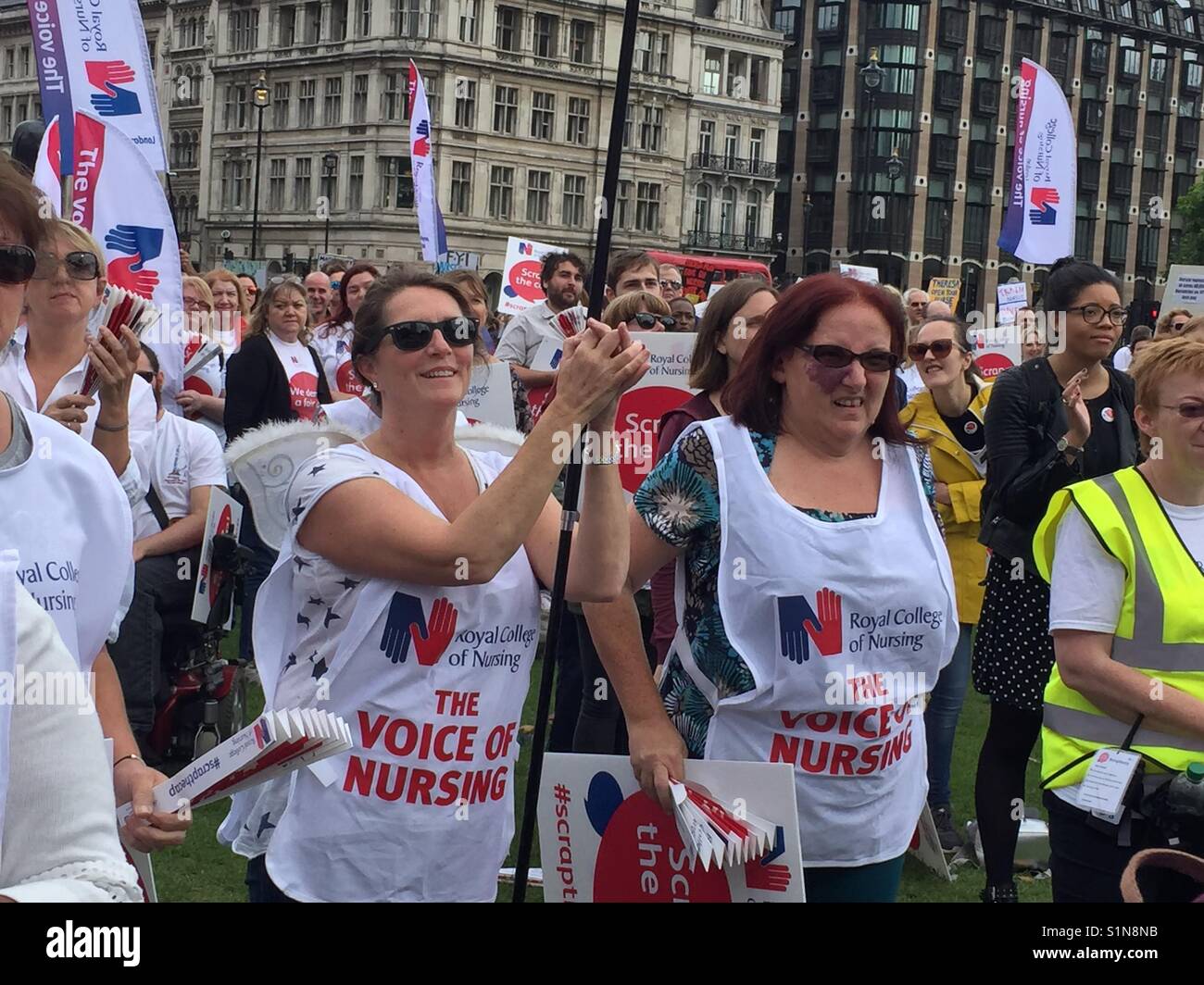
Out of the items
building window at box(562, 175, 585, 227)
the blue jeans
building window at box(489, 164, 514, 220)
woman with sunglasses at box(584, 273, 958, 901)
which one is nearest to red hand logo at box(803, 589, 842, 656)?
woman with sunglasses at box(584, 273, 958, 901)

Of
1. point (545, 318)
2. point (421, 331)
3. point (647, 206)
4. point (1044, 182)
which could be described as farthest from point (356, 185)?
point (421, 331)

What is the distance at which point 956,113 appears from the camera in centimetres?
7762

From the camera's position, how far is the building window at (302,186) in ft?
212

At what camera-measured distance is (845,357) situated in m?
3.34

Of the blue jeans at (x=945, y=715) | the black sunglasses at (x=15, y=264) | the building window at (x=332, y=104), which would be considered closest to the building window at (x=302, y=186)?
the building window at (x=332, y=104)

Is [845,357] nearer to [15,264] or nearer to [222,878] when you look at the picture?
[15,264]

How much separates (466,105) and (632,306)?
58.2 m

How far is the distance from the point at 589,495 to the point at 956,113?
78512 mm

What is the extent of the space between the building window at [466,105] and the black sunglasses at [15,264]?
204ft

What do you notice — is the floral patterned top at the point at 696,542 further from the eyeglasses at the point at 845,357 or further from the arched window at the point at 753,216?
the arched window at the point at 753,216

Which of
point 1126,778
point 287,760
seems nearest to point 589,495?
point 287,760

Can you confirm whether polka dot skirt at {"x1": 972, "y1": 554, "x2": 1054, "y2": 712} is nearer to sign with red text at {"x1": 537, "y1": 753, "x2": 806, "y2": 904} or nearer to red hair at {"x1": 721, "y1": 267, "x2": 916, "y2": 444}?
red hair at {"x1": 721, "y1": 267, "x2": 916, "y2": 444}

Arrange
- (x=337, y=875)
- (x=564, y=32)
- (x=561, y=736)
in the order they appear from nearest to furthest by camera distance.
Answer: (x=337, y=875) → (x=561, y=736) → (x=564, y=32)
